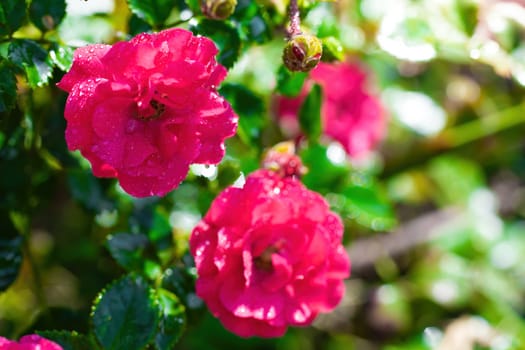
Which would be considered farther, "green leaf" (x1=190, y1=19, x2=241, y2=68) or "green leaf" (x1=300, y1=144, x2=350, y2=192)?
"green leaf" (x1=300, y1=144, x2=350, y2=192)

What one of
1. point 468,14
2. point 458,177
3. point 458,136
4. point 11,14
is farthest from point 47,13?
point 458,177

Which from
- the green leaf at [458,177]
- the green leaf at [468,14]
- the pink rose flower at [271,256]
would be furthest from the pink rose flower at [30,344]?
the green leaf at [458,177]

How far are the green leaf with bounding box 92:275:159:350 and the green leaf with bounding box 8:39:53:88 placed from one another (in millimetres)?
234

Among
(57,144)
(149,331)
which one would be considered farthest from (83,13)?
(149,331)

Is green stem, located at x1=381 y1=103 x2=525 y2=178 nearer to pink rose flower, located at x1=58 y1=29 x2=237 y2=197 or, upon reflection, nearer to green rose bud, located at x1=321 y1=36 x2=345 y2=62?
green rose bud, located at x1=321 y1=36 x2=345 y2=62

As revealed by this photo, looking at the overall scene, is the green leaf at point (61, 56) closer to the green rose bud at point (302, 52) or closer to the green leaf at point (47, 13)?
the green leaf at point (47, 13)

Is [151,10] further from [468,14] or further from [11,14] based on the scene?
[468,14]

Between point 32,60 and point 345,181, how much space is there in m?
0.49

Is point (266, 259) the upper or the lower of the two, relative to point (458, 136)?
upper

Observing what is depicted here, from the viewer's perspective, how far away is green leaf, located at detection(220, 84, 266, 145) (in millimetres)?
993

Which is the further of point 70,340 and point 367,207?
point 367,207

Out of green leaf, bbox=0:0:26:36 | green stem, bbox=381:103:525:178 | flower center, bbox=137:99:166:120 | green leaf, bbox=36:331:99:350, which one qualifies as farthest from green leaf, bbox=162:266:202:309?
green stem, bbox=381:103:525:178

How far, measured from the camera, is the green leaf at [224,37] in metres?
0.88

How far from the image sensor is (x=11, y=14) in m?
0.83
